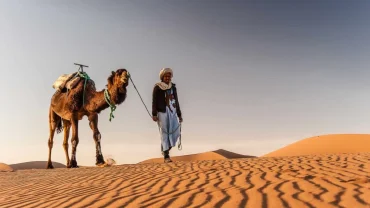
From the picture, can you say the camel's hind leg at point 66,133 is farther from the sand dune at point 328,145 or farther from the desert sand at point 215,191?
the sand dune at point 328,145

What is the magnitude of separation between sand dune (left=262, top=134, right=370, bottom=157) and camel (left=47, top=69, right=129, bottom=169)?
855 inches

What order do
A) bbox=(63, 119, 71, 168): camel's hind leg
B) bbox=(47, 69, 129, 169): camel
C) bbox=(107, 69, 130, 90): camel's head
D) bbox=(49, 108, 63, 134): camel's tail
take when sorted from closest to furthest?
bbox=(107, 69, 130, 90): camel's head < bbox=(47, 69, 129, 169): camel < bbox=(63, 119, 71, 168): camel's hind leg < bbox=(49, 108, 63, 134): camel's tail

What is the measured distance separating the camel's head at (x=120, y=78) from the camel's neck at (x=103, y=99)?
133 millimetres

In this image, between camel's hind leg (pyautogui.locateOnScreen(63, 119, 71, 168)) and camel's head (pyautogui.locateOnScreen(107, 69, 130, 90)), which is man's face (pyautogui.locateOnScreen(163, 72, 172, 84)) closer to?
camel's head (pyautogui.locateOnScreen(107, 69, 130, 90))

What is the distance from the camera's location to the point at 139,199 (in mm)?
4711

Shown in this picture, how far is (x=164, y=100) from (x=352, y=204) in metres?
7.53

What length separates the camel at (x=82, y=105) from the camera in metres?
11.4

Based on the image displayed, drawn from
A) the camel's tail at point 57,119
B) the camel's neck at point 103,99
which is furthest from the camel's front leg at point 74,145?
the camel's tail at point 57,119

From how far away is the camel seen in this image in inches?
447

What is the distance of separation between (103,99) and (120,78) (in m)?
1.36

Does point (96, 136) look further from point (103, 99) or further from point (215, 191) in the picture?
point (215, 191)

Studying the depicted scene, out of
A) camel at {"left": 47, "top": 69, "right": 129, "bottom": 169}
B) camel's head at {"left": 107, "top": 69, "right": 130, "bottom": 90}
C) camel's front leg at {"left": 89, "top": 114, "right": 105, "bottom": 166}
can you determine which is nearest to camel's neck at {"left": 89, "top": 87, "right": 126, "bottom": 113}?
camel at {"left": 47, "top": 69, "right": 129, "bottom": 169}

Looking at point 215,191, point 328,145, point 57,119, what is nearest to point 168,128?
point 57,119

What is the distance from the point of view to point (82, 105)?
13.1 m
